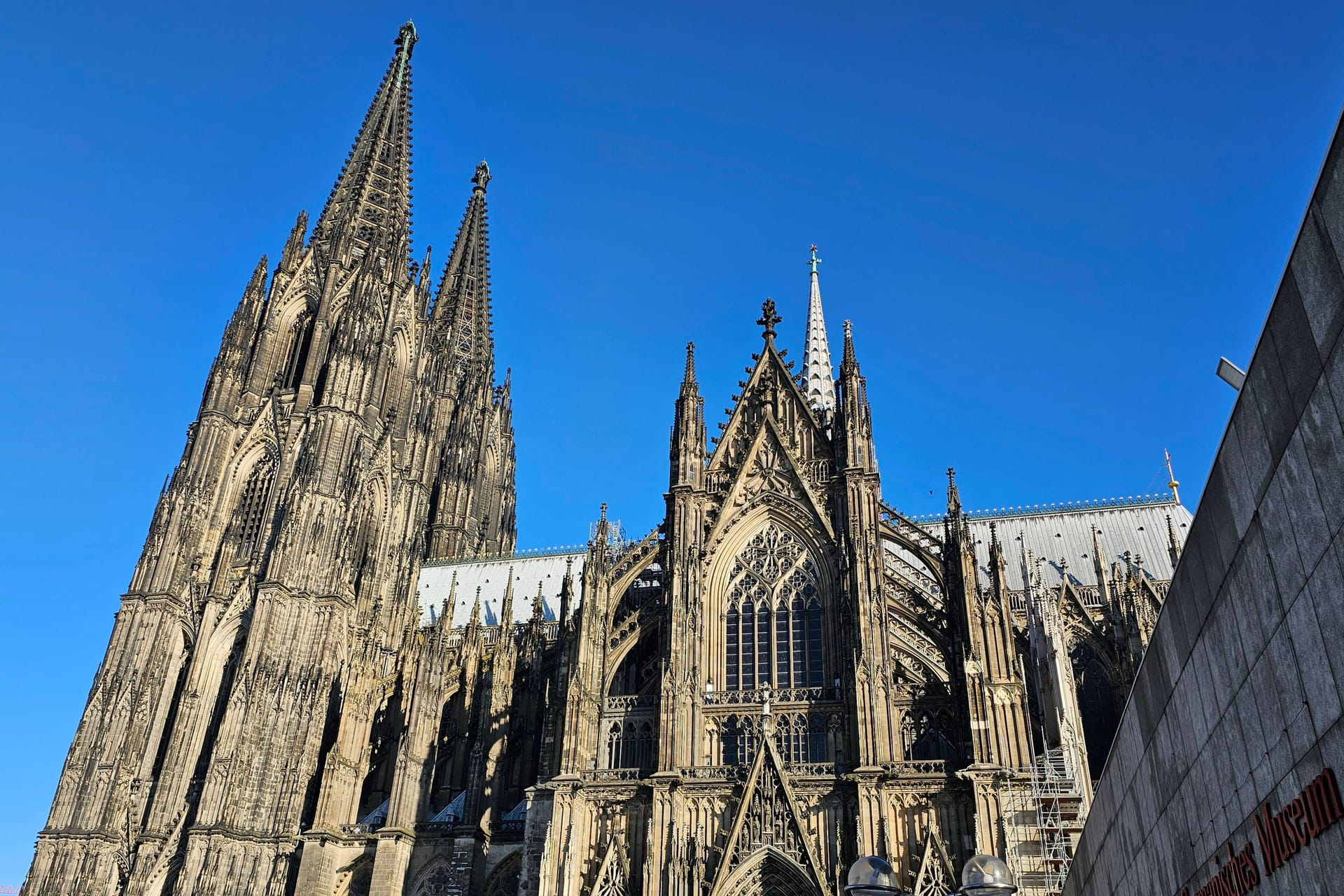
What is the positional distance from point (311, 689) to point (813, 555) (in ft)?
82.8

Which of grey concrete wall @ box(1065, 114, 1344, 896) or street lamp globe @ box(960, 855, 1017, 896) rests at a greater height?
A: grey concrete wall @ box(1065, 114, 1344, 896)

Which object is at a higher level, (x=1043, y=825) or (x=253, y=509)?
(x=253, y=509)

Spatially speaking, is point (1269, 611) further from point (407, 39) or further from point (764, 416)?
point (407, 39)

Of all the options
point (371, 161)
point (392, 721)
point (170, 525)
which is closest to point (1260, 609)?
point (392, 721)

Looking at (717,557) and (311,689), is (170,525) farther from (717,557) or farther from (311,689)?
(717,557)

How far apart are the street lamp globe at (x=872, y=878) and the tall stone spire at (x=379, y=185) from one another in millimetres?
57038

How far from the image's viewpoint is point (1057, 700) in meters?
32.7

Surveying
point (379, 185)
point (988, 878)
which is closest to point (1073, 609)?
point (988, 878)

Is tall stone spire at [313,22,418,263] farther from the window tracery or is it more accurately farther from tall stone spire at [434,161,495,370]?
the window tracery

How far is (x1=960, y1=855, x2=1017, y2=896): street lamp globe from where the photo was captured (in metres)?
13.4

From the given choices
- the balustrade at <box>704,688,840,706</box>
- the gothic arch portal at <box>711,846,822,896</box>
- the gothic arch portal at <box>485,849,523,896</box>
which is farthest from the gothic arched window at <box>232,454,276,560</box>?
the gothic arch portal at <box>711,846,822,896</box>

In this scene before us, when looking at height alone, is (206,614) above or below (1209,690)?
above

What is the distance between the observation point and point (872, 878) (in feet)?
43.6

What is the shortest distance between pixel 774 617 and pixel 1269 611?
83.2 feet
